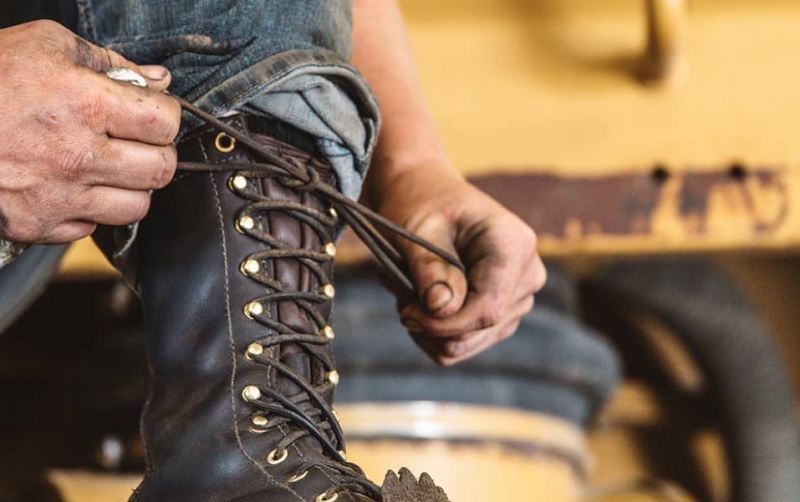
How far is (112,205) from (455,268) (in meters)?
0.25

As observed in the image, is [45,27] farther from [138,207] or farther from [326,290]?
[326,290]

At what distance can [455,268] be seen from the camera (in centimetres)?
68

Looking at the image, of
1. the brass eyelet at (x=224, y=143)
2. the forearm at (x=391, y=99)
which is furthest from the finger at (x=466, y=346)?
the brass eyelet at (x=224, y=143)

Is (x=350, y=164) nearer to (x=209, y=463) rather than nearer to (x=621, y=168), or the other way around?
(x=209, y=463)

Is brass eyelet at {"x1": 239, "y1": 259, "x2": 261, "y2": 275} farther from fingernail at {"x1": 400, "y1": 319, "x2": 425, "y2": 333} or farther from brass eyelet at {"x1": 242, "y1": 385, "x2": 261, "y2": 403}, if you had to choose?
fingernail at {"x1": 400, "y1": 319, "x2": 425, "y2": 333}

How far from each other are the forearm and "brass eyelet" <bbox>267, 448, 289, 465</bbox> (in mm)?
265

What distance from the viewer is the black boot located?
529 millimetres

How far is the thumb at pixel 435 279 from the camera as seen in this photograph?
66 centimetres

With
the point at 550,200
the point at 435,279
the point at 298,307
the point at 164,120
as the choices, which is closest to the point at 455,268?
the point at 435,279

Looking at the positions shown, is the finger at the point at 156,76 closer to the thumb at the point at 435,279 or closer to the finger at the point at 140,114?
the finger at the point at 140,114

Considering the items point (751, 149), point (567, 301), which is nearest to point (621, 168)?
point (751, 149)

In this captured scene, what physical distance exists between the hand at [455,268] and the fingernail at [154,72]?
0.74 feet

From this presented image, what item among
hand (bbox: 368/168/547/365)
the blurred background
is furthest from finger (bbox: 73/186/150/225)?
the blurred background

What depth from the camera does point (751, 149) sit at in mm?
1128
